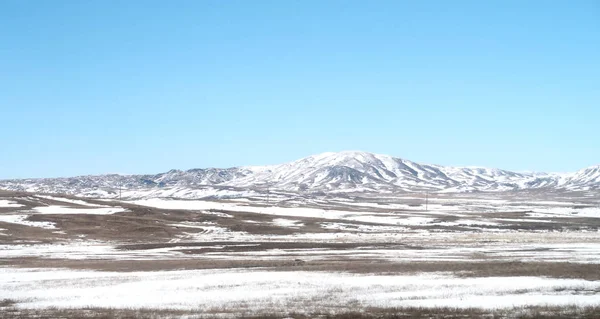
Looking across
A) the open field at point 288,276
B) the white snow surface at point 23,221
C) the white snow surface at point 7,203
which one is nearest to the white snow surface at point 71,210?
the white snow surface at point 7,203

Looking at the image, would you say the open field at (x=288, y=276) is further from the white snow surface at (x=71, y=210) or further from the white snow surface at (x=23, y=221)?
the white snow surface at (x=71, y=210)

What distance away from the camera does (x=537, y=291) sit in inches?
1326

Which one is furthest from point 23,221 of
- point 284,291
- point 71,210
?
point 284,291

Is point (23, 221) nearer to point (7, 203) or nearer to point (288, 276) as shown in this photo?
point (7, 203)

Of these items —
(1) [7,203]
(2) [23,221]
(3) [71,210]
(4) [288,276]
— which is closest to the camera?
(4) [288,276]

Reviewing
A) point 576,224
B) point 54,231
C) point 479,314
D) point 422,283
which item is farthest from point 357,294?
point 576,224

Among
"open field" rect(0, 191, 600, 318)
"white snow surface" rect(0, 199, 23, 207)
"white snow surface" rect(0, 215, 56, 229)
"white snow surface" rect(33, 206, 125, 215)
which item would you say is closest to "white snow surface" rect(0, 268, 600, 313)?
"open field" rect(0, 191, 600, 318)

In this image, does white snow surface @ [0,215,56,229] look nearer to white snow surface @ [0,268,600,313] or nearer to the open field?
the open field

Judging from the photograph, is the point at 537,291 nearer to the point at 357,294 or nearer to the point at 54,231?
the point at 357,294

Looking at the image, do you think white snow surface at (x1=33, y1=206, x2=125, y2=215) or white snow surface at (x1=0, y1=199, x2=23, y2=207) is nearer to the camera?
white snow surface at (x1=33, y1=206, x2=125, y2=215)

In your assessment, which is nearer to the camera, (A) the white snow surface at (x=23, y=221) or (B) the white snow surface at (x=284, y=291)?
(B) the white snow surface at (x=284, y=291)

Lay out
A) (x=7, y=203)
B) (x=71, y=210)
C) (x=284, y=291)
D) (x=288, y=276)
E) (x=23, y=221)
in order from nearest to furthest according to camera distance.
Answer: (x=284, y=291) → (x=288, y=276) → (x=23, y=221) → (x=71, y=210) → (x=7, y=203)

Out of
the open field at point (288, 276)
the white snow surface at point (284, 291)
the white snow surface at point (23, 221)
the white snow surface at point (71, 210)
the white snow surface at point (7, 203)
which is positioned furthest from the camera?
the white snow surface at point (7, 203)

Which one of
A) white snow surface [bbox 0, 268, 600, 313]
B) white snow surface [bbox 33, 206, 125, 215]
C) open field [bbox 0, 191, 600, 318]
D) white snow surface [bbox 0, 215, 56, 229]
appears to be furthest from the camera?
white snow surface [bbox 33, 206, 125, 215]
